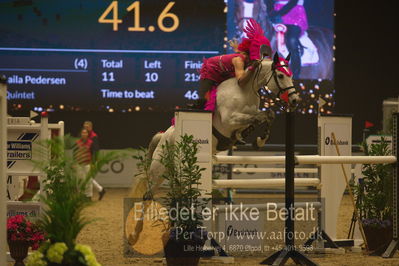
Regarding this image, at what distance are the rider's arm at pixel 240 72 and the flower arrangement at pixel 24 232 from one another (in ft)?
7.73

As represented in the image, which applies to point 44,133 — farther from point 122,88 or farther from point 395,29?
point 395,29

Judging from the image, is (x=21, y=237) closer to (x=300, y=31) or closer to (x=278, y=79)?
(x=278, y=79)

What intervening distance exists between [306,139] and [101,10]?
4922 millimetres

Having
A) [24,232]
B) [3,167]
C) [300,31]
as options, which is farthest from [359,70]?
[3,167]

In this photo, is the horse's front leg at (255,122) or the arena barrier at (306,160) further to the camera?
the horse's front leg at (255,122)

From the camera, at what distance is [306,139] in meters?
14.2

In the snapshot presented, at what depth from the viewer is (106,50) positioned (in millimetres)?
12133

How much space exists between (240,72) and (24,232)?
2527 millimetres

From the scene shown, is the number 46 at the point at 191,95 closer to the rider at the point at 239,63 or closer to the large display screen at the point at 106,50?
the large display screen at the point at 106,50

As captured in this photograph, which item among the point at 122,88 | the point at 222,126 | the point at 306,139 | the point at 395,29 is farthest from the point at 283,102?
the point at 395,29

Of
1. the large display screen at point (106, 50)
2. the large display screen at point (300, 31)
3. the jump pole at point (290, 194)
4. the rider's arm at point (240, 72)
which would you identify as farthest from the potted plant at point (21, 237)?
the large display screen at point (300, 31)

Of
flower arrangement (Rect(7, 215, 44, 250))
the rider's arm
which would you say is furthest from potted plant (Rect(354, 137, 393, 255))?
flower arrangement (Rect(7, 215, 44, 250))

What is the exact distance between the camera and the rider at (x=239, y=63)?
6.65 meters

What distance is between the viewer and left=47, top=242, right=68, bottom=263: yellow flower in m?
3.52
